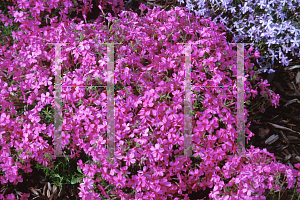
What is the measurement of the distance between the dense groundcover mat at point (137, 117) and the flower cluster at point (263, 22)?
3.62 feet

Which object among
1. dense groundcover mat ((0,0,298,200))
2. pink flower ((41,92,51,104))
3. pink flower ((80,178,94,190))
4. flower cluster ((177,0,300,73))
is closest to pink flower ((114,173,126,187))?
dense groundcover mat ((0,0,298,200))

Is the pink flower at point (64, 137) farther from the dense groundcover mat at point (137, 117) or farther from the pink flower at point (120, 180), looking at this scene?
the pink flower at point (120, 180)

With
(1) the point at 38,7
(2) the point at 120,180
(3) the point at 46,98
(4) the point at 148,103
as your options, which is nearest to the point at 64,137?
(3) the point at 46,98

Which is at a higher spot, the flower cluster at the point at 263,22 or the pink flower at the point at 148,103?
the flower cluster at the point at 263,22

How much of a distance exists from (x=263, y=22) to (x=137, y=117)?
2737mm

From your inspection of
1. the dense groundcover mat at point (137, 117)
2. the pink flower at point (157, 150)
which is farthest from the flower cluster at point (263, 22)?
the pink flower at point (157, 150)

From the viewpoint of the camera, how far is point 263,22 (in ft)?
14.6

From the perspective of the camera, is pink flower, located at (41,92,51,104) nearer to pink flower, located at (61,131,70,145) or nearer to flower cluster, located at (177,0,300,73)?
pink flower, located at (61,131,70,145)

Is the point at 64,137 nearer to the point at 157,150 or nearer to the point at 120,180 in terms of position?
the point at 120,180

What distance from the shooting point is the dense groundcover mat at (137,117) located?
115 inches

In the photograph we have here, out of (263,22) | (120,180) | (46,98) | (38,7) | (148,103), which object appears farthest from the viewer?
(263,22)

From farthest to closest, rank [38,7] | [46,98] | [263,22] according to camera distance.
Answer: [263,22]
[38,7]
[46,98]

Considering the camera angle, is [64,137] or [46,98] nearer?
[64,137]

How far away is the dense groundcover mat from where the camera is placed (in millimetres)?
2910
